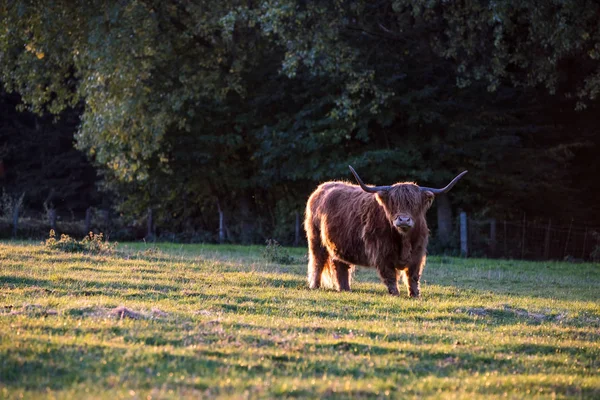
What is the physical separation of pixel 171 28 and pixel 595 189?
14.2 m

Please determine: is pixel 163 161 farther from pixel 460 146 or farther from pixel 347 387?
pixel 347 387

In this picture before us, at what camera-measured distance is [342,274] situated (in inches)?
503

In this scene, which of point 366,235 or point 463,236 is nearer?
point 366,235

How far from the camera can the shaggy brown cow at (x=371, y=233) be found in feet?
38.6

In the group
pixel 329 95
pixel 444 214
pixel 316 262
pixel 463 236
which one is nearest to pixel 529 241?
pixel 463 236

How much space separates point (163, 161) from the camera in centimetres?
2673

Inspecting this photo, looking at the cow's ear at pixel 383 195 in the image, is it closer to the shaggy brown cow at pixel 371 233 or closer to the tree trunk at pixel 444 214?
the shaggy brown cow at pixel 371 233

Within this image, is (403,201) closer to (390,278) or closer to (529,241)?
(390,278)

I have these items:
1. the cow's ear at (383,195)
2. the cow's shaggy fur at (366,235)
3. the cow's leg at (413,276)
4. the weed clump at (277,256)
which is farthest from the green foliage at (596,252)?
the cow's ear at (383,195)

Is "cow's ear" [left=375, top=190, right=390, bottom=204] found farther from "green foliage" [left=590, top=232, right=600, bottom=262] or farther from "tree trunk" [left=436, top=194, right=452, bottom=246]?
"tree trunk" [left=436, top=194, right=452, bottom=246]

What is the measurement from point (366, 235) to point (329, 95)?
1284 centimetres

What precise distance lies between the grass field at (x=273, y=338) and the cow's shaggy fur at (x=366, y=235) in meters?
0.46

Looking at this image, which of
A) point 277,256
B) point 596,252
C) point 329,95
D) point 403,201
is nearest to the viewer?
point 403,201

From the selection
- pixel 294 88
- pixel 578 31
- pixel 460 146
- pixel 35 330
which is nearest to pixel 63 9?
pixel 294 88
